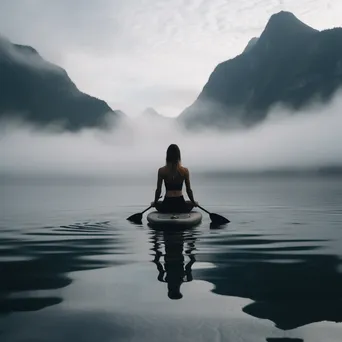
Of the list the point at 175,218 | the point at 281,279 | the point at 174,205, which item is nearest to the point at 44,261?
the point at 281,279

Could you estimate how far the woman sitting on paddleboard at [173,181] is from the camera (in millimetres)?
15422

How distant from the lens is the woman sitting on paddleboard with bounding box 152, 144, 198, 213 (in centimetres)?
1542

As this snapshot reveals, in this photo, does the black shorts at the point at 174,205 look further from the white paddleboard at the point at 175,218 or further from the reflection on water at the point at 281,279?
the reflection on water at the point at 281,279

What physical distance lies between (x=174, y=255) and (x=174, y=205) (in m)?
5.58

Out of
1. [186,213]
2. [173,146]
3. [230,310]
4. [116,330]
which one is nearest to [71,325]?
[116,330]

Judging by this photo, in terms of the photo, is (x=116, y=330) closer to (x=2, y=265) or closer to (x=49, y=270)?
(x=49, y=270)

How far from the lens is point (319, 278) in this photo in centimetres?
834

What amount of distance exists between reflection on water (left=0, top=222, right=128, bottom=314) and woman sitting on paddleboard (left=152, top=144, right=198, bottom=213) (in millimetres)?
2399

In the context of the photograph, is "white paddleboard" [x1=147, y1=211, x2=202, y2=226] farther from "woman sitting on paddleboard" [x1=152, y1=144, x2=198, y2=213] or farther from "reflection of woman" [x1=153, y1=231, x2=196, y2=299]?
"reflection of woman" [x1=153, y1=231, x2=196, y2=299]

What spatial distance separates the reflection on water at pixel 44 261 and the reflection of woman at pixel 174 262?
139 cm

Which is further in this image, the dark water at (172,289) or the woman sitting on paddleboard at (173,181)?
the woman sitting on paddleboard at (173,181)

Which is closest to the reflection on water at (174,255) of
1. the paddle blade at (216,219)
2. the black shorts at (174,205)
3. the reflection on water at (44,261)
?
the black shorts at (174,205)

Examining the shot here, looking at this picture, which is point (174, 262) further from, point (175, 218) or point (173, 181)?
point (173, 181)

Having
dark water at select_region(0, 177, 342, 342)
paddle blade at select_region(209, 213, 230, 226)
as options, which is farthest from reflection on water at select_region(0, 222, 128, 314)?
paddle blade at select_region(209, 213, 230, 226)
